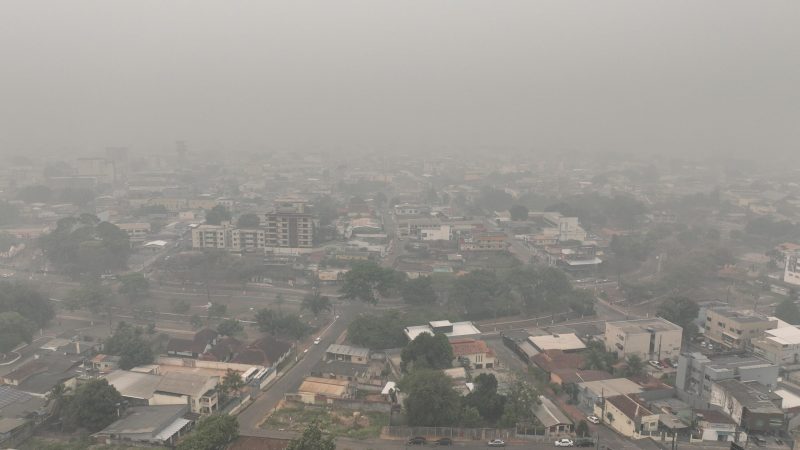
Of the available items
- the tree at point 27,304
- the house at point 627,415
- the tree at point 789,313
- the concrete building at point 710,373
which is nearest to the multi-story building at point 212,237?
the tree at point 27,304

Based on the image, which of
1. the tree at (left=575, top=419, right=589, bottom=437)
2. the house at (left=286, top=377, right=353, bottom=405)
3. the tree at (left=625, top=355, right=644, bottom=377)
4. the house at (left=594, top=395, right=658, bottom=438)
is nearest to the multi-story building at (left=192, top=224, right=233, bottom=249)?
the house at (left=286, top=377, right=353, bottom=405)

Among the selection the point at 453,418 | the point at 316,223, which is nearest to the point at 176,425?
the point at 453,418

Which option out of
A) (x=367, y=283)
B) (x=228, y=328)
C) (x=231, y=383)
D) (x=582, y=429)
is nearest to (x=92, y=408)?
(x=231, y=383)

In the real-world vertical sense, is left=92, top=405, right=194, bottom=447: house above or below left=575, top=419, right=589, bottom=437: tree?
below

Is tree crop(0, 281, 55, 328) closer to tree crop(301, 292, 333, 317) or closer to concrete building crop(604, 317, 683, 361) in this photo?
tree crop(301, 292, 333, 317)

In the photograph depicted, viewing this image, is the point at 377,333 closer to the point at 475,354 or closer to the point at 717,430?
the point at 475,354

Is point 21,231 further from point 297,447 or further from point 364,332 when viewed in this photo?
point 297,447
